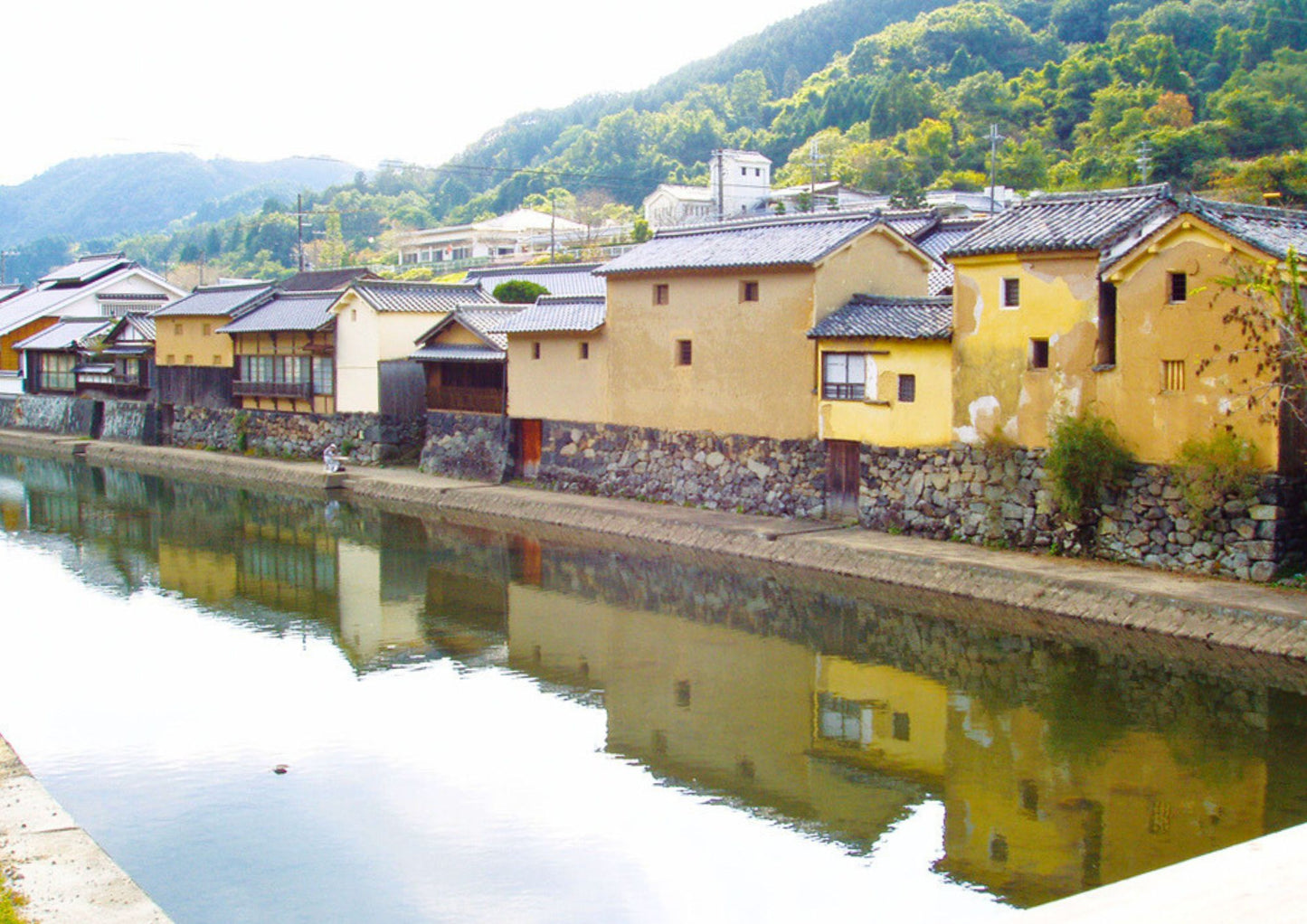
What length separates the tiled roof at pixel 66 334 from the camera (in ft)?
144

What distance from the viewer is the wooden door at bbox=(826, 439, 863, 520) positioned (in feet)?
67.5

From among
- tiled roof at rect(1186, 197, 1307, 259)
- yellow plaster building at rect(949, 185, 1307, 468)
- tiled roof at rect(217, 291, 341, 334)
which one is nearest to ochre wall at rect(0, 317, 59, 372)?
tiled roof at rect(217, 291, 341, 334)

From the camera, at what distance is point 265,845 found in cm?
951

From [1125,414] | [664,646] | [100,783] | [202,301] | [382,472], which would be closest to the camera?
[100,783]

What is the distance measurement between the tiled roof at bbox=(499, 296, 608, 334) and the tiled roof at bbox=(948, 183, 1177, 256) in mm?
9064

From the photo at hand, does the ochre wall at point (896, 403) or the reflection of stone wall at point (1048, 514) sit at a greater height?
the ochre wall at point (896, 403)

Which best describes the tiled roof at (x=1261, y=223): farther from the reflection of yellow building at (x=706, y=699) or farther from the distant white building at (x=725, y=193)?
the distant white building at (x=725, y=193)

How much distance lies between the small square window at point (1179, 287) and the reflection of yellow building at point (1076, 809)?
22.2 ft

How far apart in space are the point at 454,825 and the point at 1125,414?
11.1 meters

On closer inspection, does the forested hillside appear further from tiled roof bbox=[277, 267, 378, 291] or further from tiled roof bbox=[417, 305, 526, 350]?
tiled roof bbox=[417, 305, 526, 350]

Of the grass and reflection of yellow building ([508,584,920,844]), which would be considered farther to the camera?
reflection of yellow building ([508,584,920,844])

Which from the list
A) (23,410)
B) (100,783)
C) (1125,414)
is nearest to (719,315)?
(1125,414)

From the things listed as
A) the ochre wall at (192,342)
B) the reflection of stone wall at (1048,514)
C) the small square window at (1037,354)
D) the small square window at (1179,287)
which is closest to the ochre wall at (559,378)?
the reflection of stone wall at (1048,514)

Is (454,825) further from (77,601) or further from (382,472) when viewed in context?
(382,472)
